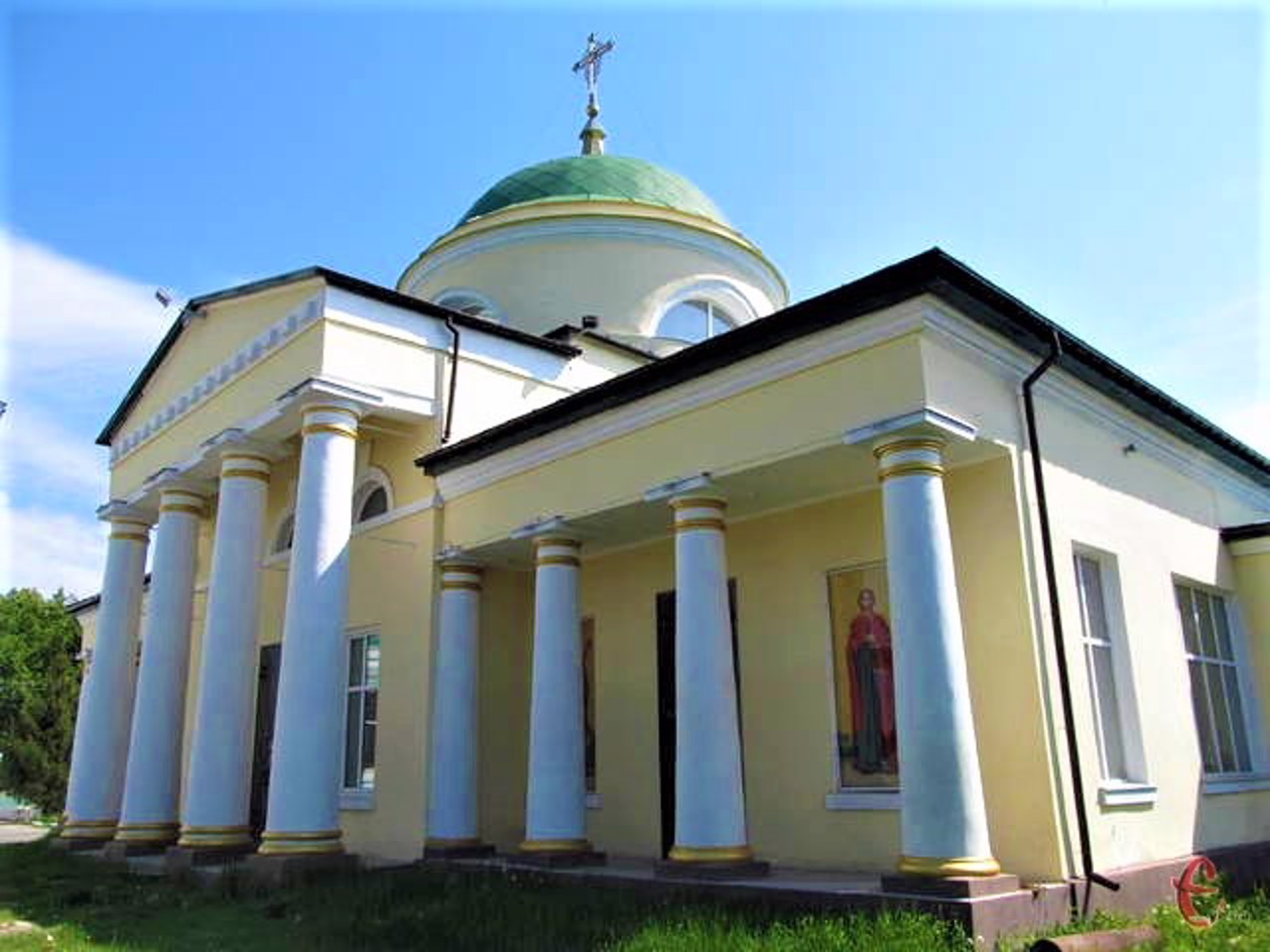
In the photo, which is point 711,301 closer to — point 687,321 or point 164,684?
point 687,321

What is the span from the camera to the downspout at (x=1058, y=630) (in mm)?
8484

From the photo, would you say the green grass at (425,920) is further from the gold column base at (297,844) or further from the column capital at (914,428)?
the column capital at (914,428)

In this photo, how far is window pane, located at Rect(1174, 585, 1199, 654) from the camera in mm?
11891


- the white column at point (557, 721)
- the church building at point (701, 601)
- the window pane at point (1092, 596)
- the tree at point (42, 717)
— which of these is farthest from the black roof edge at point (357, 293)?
the tree at point (42, 717)

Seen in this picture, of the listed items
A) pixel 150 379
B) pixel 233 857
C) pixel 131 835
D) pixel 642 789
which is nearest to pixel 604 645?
pixel 642 789

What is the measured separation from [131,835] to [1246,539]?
15.7 m

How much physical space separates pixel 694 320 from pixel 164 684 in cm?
1068

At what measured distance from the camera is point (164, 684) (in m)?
15.6

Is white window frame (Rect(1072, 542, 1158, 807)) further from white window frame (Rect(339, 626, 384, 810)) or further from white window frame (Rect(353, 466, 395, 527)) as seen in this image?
white window frame (Rect(353, 466, 395, 527))

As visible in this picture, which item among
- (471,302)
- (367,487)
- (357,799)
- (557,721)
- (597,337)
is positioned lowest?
(357,799)

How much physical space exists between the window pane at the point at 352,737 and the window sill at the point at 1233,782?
10424mm

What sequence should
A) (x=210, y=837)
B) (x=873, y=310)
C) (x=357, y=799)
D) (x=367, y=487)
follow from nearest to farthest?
1. (x=873, y=310)
2. (x=210, y=837)
3. (x=357, y=799)
4. (x=367, y=487)

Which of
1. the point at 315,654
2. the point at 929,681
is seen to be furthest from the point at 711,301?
the point at 929,681

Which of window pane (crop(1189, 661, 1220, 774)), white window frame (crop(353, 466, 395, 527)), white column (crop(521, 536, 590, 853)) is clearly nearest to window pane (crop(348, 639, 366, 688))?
white window frame (crop(353, 466, 395, 527))
